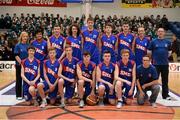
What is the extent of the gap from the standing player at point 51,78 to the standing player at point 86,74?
445mm

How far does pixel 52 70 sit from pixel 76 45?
1.01m

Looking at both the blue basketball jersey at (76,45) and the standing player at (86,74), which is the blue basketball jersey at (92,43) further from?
the standing player at (86,74)

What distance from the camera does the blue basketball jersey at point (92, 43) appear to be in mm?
7762

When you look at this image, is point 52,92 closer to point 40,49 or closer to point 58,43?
point 40,49

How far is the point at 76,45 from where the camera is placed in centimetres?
773

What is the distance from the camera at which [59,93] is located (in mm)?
7004

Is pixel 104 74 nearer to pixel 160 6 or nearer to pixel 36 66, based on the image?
pixel 36 66

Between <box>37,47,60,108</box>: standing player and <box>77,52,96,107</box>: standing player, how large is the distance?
0.45 m

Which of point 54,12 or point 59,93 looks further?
point 54,12

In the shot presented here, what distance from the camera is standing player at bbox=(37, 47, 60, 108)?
22.5 feet

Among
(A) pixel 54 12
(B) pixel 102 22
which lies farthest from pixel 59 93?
(A) pixel 54 12

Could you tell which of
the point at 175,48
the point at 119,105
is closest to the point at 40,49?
the point at 119,105

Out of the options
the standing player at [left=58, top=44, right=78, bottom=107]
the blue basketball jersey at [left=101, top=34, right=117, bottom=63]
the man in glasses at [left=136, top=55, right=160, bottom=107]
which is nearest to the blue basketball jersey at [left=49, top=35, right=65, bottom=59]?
the standing player at [left=58, top=44, right=78, bottom=107]

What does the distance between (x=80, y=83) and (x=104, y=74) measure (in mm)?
529
